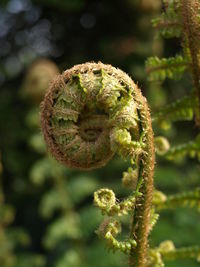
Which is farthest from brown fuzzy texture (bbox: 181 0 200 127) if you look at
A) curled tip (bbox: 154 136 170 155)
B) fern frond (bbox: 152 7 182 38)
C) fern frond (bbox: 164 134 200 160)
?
fern frond (bbox: 164 134 200 160)

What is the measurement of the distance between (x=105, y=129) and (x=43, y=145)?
12.4 ft

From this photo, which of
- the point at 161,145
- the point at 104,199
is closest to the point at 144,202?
the point at 104,199

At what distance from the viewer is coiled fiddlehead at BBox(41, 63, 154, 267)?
1.56 m

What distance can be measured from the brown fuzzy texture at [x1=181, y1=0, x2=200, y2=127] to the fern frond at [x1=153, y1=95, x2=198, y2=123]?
10.9 inches

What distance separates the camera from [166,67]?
6.84 ft

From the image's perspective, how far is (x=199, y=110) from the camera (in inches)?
81.2

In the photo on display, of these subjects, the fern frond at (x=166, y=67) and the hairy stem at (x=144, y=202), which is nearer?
the hairy stem at (x=144, y=202)

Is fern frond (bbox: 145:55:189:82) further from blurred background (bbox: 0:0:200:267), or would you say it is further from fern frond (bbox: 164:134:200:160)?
blurred background (bbox: 0:0:200:267)

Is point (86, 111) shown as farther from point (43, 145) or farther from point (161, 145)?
point (43, 145)

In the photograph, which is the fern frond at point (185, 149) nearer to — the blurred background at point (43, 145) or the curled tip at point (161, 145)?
the curled tip at point (161, 145)

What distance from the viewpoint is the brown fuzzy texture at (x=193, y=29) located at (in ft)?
5.64

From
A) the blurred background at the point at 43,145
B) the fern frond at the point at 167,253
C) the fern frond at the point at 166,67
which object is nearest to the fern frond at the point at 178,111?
the fern frond at the point at 166,67

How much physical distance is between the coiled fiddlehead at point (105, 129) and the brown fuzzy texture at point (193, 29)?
28 centimetres

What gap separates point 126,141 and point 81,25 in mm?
6340
